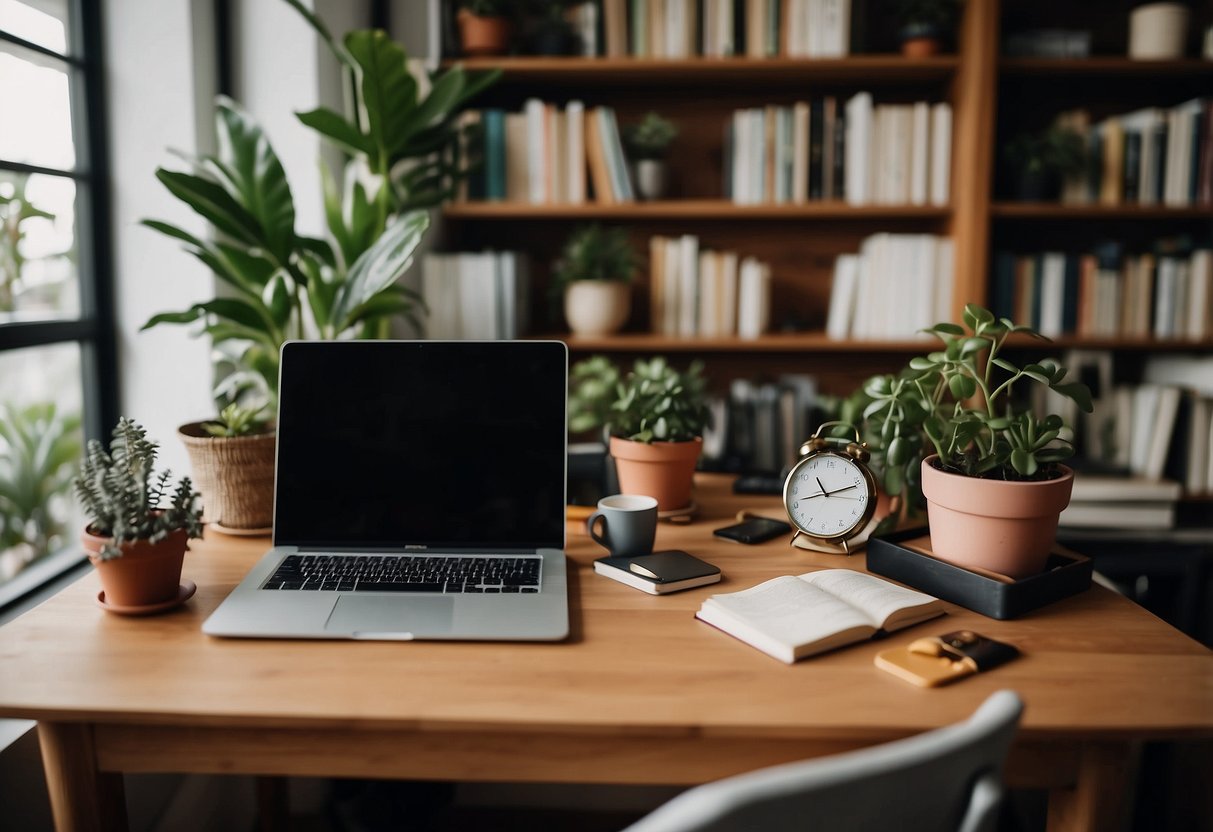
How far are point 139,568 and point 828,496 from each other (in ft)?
3.12

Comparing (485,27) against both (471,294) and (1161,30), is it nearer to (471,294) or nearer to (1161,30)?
(471,294)

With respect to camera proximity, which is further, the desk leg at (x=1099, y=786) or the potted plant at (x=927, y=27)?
the potted plant at (x=927, y=27)

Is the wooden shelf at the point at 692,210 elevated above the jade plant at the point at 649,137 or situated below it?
below

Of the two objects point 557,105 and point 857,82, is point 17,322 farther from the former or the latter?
point 857,82

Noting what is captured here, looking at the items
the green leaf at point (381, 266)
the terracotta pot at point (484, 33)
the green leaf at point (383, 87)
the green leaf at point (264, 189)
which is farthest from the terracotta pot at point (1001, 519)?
the terracotta pot at point (484, 33)

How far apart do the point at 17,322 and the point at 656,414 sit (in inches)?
48.2

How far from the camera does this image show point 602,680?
36.6 inches

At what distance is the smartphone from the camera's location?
1.39 meters

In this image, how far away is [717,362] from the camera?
9.16 ft

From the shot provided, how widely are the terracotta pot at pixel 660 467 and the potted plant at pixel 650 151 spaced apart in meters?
1.22

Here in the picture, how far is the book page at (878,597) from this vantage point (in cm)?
106

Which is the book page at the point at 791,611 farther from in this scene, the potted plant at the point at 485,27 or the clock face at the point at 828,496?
the potted plant at the point at 485,27

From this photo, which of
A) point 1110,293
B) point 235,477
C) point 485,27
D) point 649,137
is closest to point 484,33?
point 485,27

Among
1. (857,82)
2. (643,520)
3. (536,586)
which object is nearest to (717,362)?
(857,82)
